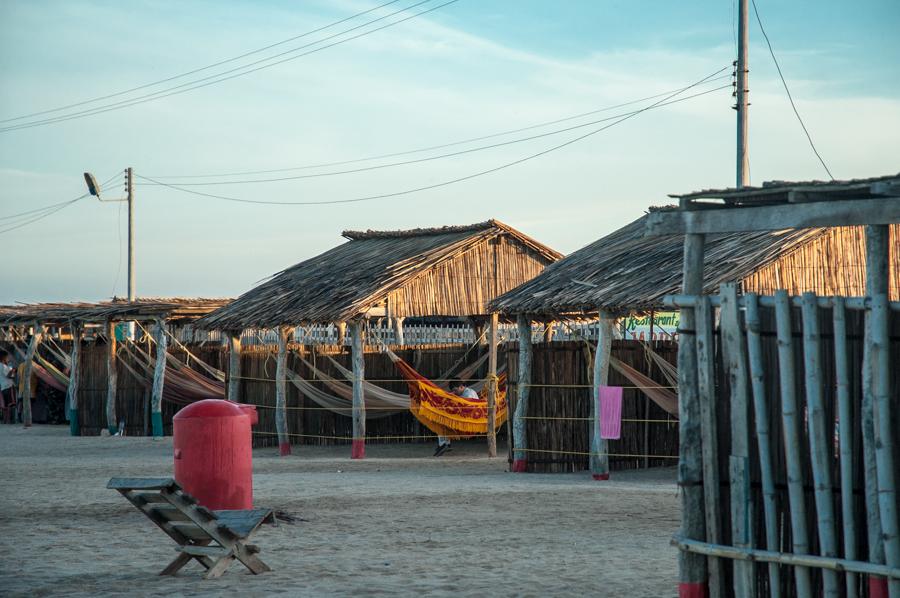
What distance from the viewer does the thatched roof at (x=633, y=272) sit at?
40.1 feet

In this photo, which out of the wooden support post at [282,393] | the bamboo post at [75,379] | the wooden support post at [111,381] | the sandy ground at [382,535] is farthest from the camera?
the bamboo post at [75,379]

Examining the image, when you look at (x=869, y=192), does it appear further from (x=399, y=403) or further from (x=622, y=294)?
(x=399, y=403)

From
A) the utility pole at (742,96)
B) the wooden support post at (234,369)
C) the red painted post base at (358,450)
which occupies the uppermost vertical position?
the utility pole at (742,96)

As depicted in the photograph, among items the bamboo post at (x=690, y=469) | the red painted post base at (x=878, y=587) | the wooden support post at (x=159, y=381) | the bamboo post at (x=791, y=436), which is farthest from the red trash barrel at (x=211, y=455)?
the wooden support post at (x=159, y=381)

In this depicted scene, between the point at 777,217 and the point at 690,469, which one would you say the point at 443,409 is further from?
the point at 777,217

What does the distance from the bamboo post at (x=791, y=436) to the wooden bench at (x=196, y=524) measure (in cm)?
319

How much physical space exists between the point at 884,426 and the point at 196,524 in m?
3.85

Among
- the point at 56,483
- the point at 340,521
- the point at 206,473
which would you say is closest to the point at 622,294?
the point at 340,521

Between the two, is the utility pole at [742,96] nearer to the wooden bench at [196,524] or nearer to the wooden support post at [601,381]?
the wooden support post at [601,381]

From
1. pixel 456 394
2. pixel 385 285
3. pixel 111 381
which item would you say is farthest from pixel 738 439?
pixel 111 381

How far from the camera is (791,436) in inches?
206

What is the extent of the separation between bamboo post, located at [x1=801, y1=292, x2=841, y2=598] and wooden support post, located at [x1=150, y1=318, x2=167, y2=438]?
16226 mm

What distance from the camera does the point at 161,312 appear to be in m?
20.2

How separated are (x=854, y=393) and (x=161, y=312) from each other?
1630 centimetres
